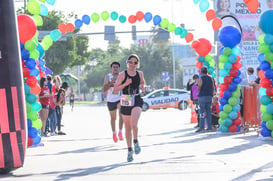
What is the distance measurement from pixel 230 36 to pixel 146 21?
18.5 ft

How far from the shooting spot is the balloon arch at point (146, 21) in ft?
42.0

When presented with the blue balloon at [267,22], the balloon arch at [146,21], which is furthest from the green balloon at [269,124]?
the blue balloon at [267,22]

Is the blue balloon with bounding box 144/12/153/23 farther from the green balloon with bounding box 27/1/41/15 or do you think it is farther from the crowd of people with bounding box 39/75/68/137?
the green balloon with bounding box 27/1/41/15

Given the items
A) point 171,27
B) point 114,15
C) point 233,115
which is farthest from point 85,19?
point 233,115

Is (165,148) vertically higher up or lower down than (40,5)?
lower down

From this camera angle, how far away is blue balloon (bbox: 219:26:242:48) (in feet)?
52.0

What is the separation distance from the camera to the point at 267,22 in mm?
12680

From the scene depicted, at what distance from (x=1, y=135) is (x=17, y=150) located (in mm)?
323

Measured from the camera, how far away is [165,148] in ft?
40.9

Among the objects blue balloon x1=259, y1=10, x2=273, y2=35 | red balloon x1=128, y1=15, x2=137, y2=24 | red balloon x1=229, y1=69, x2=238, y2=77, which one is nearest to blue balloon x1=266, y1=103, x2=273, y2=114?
blue balloon x1=259, y1=10, x2=273, y2=35

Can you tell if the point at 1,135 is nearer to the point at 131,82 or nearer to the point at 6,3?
the point at 6,3

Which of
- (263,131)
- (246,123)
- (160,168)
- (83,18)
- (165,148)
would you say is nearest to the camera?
(160,168)

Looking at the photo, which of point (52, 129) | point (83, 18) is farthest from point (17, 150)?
point (83, 18)

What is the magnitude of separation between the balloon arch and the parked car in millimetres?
18081
